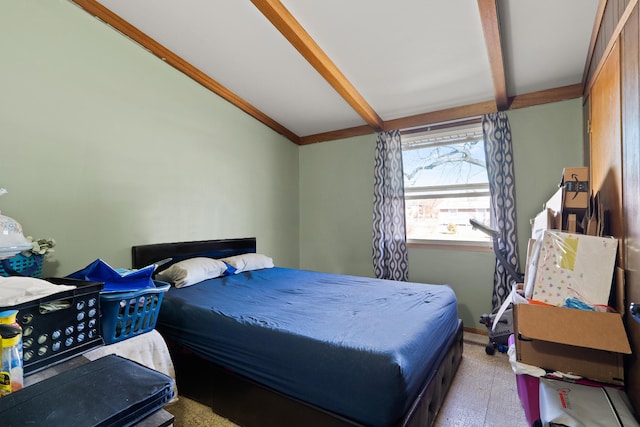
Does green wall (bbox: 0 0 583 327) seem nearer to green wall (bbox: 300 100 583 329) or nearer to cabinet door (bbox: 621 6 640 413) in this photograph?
green wall (bbox: 300 100 583 329)

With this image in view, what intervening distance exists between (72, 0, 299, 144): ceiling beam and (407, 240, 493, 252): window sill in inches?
98.1

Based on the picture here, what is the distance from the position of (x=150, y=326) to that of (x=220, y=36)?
92.0 inches

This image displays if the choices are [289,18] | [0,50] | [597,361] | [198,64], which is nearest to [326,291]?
[597,361]

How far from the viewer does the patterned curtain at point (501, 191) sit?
9.93ft

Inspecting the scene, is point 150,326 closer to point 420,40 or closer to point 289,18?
point 289,18

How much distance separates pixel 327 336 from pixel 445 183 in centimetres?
274

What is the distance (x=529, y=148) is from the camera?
120 inches

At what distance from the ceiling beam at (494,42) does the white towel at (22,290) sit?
8.94ft

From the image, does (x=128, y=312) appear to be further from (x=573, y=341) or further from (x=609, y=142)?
(x=609, y=142)

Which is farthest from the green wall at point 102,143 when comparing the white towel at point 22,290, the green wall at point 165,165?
the white towel at point 22,290

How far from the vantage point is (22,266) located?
5.59ft

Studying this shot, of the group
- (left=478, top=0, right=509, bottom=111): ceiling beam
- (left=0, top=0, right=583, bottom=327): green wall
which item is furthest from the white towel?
(left=478, top=0, right=509, bottom=111): ceiling beam

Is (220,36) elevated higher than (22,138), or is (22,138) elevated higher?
(220,36)

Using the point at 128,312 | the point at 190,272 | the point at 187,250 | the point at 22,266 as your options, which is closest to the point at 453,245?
the point at 190,272
